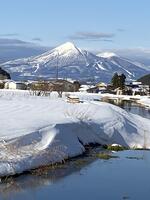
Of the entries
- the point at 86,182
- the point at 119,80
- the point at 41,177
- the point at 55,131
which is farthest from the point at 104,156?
the point at 119,80

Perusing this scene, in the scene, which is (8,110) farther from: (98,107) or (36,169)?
(36,169)

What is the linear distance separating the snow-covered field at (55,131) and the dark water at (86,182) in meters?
0.43

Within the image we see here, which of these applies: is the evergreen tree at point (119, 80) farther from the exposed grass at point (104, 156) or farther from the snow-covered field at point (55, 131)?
the exposed grass at point (104, 156)

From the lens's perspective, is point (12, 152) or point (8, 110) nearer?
point (12, 152)

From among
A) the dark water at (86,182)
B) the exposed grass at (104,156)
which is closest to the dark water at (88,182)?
the dark water at (86,182)

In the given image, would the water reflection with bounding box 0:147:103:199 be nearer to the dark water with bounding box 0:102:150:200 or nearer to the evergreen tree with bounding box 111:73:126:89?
the dark water with bounding box 0:102:150:200

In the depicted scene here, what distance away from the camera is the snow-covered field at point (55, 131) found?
12359 millimetres

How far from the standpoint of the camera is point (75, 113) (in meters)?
19.1

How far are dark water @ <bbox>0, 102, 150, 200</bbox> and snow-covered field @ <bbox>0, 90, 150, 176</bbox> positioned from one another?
429 millimetres

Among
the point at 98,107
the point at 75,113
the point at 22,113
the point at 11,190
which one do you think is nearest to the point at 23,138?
the point at 11,190

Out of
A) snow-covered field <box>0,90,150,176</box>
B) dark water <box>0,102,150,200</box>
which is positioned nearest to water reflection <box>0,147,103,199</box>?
dark water <box>0,102,150,200</box>

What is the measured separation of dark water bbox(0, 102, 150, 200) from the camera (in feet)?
32.6

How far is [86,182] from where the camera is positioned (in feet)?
36.6

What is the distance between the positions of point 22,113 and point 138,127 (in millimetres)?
4331
